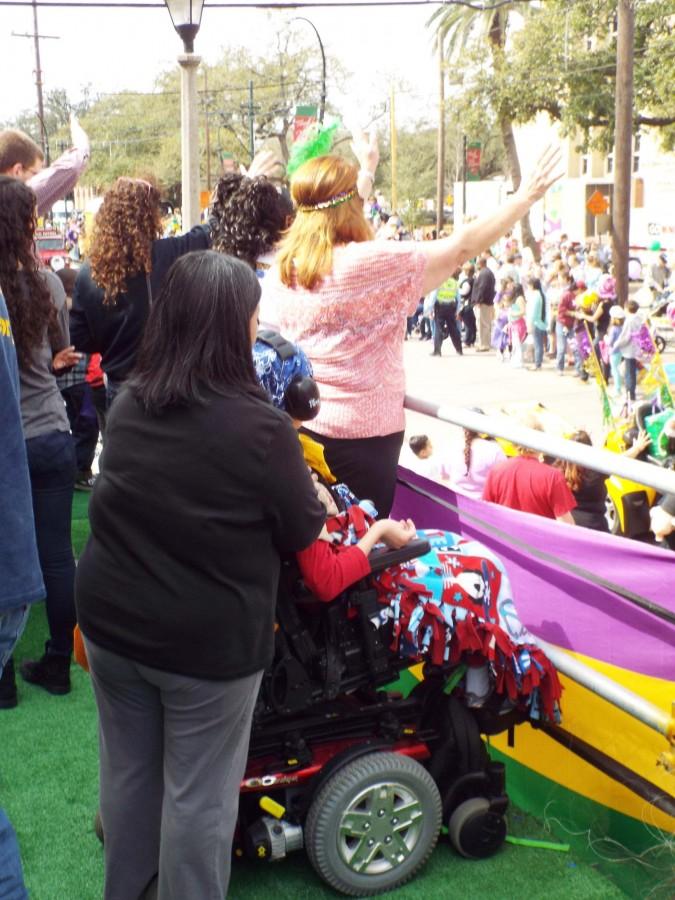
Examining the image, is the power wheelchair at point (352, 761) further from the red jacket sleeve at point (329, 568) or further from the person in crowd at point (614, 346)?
the person in crowd at point (614, 346)

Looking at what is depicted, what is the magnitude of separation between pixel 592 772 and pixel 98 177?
72.9 m

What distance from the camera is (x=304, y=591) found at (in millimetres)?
2602

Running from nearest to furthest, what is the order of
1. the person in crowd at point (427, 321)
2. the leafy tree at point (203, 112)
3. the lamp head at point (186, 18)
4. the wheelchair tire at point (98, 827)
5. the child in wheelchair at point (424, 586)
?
the child in wheelchair at point (424, 586) < the wheelchair tire at point (98, 827) < the lamp head at point (186, 18) < the person in crowd at point (427, 321) < the leafy tree at point (203, 112)

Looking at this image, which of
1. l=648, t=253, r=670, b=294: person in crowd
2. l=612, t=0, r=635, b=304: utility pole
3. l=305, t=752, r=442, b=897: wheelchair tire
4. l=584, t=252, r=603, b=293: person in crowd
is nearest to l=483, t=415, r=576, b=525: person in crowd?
l=305, t=752, r=442, b=897: wheelchair tire

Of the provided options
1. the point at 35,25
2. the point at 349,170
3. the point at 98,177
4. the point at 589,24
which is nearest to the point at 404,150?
the point at 98,177

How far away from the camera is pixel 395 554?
263 centimetres

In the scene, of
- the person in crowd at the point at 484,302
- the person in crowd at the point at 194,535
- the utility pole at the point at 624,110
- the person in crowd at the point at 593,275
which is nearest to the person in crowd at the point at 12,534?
the person in crowd at the point at 194,535

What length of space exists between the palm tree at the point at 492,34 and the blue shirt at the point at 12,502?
31.5 m

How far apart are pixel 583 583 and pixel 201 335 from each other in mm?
1420

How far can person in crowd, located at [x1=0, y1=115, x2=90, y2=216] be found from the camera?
418cm

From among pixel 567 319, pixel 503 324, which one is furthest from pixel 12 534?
pixel 503 324

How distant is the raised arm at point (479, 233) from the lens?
9.82 feet

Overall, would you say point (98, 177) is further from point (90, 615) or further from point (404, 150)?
point (90, 615)

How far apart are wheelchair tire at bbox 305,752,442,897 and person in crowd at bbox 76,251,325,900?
0.46 m
